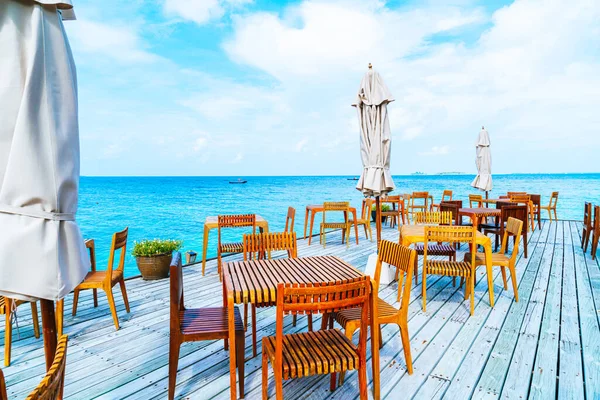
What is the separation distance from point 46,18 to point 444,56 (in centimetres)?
1266

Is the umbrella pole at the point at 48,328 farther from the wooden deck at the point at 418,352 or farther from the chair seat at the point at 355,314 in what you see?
the chair seat at the point at 355,314

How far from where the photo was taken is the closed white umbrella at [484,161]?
977cm

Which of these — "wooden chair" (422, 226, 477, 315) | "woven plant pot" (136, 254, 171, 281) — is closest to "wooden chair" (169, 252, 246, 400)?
"wooden chair" (422, 226, 477, 315)

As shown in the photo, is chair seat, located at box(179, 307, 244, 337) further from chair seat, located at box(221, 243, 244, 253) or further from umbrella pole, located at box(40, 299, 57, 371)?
chair seat, located at box(221, 243, 244, 253)

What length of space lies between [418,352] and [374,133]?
337 centimetres

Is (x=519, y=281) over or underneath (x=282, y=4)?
underneath

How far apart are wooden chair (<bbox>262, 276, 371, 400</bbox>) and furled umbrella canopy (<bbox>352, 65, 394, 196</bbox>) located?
3646 millimetres

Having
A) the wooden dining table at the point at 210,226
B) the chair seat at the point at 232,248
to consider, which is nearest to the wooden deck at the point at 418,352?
the chair seat at the point at 232,248

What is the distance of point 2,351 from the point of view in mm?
2906

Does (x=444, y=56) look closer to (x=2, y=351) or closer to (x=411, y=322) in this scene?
(x=411, y=322)

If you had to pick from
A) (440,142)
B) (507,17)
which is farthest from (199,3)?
(440,142)

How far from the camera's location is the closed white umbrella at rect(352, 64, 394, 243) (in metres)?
5.14

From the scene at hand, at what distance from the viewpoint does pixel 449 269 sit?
378 cm

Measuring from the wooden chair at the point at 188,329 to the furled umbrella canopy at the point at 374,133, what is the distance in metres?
3.54
